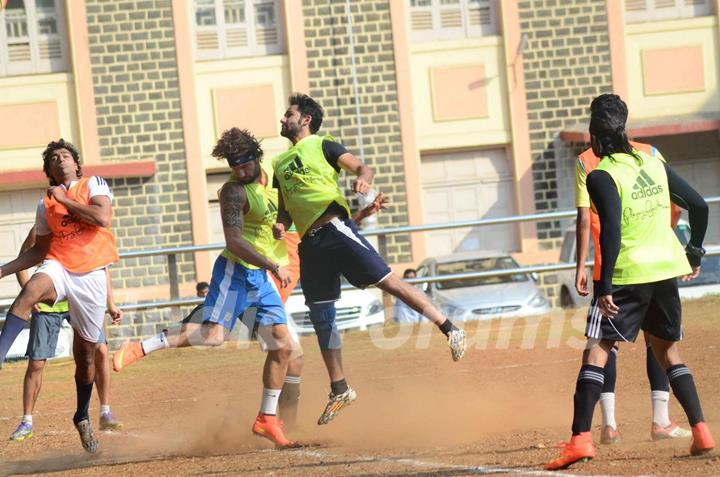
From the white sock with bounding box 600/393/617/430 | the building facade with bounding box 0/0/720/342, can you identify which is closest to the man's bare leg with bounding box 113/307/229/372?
the white sock with bounding box 600/393/617/430

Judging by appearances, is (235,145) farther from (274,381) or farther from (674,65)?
(674,65)

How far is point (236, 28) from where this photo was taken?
26016 millimetres

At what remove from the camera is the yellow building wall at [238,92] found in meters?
25.7

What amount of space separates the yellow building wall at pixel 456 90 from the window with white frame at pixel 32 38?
7.25 metres

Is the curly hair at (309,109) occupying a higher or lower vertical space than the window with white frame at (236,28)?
lower

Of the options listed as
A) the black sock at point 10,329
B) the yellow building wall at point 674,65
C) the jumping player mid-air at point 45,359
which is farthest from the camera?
the yellow building wall at point 674,65

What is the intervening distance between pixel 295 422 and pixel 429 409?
1.17 metres

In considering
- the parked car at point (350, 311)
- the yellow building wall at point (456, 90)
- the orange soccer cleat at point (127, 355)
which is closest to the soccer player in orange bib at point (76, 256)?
the orange soccer cleat at point (127, 355)

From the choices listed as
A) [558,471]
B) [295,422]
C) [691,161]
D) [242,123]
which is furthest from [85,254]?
[691,161]

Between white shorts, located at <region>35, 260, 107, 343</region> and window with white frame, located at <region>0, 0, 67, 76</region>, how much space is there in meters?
17.9

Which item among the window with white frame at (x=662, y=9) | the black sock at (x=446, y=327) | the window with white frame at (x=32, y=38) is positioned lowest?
the black sock at (x=446, y=327)

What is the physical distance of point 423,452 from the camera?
7914mm

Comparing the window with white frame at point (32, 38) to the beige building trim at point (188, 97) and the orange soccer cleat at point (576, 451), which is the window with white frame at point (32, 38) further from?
the orange soccer cleat at point (576, 451)

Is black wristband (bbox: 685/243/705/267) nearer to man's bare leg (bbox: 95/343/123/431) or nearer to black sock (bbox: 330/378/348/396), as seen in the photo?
black sock (bbox: 330/378/348/396)
